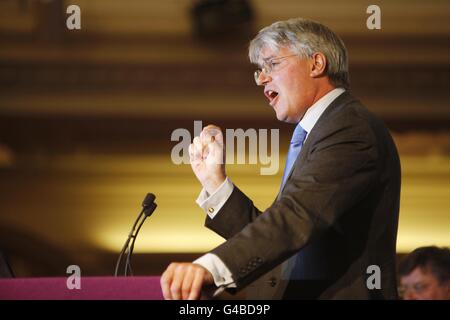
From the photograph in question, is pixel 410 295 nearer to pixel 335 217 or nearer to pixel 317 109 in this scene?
pixel 317 109

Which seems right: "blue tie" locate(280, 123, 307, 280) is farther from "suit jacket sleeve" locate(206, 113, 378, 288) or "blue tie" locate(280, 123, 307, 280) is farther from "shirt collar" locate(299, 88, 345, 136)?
"suit jacket sleeve" locate(206, 113, 378, 288)

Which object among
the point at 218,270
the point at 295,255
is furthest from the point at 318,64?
the point at 218,270

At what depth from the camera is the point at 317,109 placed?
1772 millimetres

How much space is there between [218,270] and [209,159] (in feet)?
1.87

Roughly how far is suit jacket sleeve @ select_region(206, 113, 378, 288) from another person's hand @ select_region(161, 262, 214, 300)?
91 millimetres

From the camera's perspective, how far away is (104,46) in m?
4.67

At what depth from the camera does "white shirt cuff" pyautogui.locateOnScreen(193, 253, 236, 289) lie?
4.41 ft

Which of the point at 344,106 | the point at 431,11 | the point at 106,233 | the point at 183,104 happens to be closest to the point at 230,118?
the point at 183,104

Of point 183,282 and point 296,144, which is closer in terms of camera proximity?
point 183,282

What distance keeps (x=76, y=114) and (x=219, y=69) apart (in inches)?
33.8

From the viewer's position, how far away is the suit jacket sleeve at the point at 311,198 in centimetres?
138

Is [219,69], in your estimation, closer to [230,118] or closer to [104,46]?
[230,118]

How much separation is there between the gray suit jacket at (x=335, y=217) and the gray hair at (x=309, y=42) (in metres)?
0.12

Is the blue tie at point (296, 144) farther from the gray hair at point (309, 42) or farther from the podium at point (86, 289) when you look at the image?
the podium at point (86, 289)
